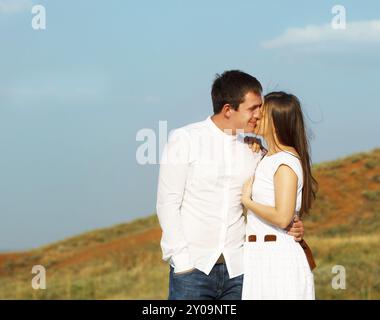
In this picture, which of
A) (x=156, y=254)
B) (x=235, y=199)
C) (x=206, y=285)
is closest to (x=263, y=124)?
(x=235, y=199)

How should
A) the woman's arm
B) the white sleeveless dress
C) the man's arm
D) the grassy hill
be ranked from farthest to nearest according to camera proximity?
the grassy hill
the man's arm
the white sleeveless dress
the woman's arm

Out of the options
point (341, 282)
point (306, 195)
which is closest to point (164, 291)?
point (341, 282)

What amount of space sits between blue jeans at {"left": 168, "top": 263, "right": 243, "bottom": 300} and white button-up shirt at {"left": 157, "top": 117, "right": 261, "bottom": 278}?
50 mm

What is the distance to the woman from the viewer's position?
5268 millimetres

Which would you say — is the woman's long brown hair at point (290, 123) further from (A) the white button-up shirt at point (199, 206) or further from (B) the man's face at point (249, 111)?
(A) the white button-up shirt at point (199, 206)

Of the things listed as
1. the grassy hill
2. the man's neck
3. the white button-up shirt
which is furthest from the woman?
the grassy hill

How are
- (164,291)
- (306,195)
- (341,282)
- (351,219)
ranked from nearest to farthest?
1. (306,195)
2. (341,282)
3. (164,291)
4. (351,219)

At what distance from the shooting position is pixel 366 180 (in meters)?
33.0

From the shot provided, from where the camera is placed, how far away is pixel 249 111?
5520mm

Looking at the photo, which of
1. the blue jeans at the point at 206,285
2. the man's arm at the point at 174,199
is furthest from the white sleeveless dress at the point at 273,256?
the man's arm at the point at 174,199

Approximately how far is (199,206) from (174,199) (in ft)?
0.65

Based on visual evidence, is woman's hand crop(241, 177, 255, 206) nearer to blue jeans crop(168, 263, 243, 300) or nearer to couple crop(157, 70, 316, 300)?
couple crop(157, 70, 316, 300)
